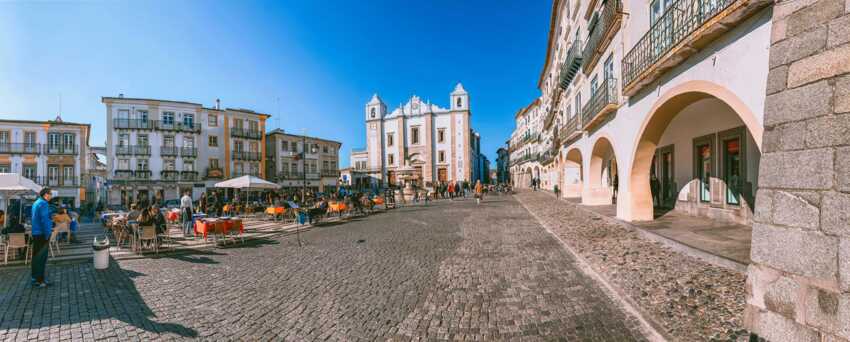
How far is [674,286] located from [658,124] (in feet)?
17.4

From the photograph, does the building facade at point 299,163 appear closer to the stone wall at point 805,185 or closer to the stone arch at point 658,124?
→ the stone arch at point 658,124

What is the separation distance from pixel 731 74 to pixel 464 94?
44.4 m

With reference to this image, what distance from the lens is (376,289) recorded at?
4.88m

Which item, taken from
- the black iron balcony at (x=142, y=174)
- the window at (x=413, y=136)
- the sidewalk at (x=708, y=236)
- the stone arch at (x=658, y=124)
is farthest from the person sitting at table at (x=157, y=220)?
the window at (x=413, y=136)

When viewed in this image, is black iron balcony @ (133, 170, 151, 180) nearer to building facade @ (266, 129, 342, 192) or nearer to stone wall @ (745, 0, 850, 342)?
building facade @ (266, 129, 342, 192)

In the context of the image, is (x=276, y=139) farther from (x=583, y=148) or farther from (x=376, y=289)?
(x=376, y=289)

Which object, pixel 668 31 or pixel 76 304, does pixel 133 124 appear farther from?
pixel 668 31

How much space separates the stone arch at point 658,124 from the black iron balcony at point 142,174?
4033 centimetres

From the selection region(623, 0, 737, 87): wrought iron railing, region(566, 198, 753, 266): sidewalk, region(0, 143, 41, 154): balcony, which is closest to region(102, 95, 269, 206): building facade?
region(0, 143, 41, 154): balcony

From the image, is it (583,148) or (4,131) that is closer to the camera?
(583,148)

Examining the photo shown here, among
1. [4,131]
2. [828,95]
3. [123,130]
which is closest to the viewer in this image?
[828,95]

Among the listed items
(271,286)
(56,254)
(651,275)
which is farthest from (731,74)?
(56,254)

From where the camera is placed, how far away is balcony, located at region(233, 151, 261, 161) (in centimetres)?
3709

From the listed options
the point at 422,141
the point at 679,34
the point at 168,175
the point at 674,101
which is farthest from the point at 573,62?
the point at 168,175
